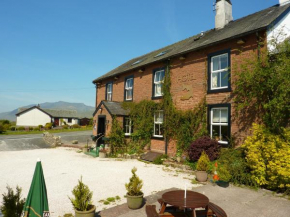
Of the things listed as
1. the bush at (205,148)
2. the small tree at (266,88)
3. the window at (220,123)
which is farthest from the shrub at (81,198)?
the window at (220,123)

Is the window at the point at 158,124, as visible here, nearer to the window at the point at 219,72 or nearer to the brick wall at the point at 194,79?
the brick wall at the point at 194,79

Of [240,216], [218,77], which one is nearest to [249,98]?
[218,77]

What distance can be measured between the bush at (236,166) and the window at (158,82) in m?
7.05

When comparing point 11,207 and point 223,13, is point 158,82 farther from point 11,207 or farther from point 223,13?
point 11,207

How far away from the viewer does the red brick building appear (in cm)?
999

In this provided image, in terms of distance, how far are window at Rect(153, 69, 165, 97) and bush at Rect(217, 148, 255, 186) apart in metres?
7.05

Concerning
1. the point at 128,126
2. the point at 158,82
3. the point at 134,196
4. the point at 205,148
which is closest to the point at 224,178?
the point at 205,148

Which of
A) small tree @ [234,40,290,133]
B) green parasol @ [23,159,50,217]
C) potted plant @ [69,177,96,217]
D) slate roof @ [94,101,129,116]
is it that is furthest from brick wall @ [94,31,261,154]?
green parasol @ [23,159,50,217]

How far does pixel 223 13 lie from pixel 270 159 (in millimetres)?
11195

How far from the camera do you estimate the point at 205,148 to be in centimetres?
1010

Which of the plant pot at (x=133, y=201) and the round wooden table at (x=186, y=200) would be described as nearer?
the round wooden table at (x=186, y=200)

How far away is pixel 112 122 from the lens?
50.0ft

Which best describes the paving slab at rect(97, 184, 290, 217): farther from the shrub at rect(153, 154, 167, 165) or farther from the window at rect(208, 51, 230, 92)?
the window at rect(208, 51, 230, 92)

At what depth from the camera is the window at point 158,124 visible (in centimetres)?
1435
